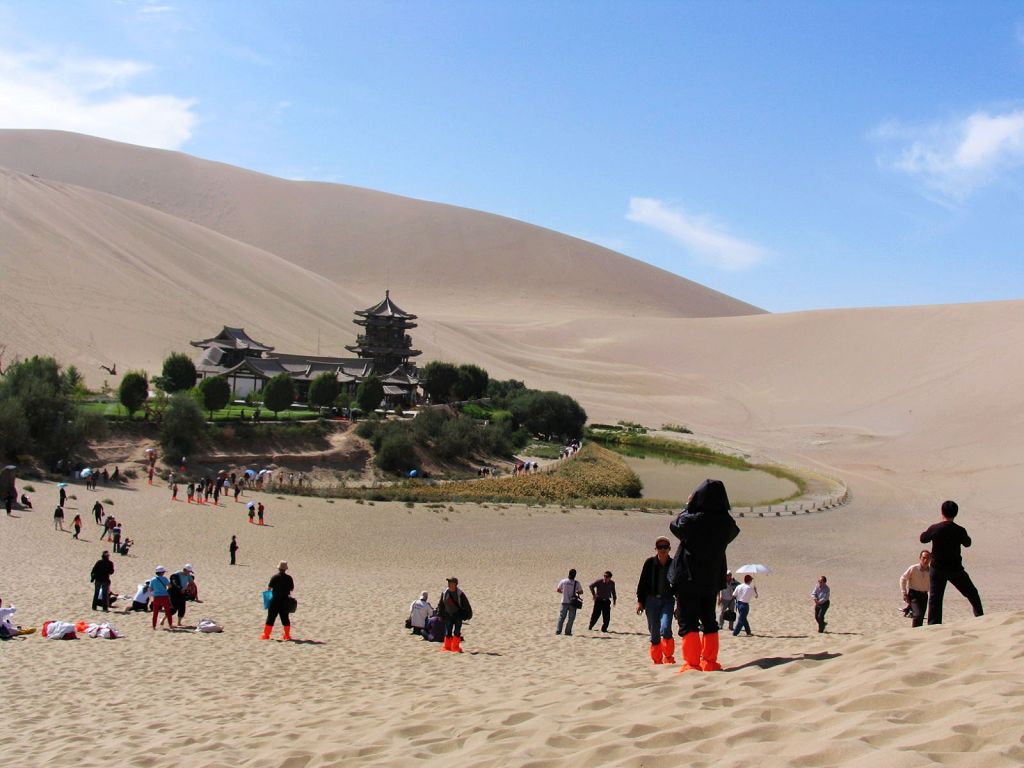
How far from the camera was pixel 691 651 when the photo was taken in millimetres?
7336

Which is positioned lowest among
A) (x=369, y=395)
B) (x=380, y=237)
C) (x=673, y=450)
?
(x=673, y=450)

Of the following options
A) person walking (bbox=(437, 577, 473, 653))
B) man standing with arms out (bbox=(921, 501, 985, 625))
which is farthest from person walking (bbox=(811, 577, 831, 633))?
man standing with arms out (bbox=(921, 501, 985, 625))

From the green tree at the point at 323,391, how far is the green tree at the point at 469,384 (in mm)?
11050

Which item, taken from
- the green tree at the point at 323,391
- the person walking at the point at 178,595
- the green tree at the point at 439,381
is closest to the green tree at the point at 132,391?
the green tree at the point at 323,391

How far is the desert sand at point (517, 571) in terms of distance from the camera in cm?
554

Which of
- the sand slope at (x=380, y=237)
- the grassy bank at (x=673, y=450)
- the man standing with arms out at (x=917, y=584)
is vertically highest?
the sand slope at (x=380, y=237)

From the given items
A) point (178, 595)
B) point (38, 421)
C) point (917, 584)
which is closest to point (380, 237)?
point (38, 421)

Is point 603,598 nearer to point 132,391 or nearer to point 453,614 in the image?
point 453,614

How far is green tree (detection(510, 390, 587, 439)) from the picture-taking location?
2115 inches

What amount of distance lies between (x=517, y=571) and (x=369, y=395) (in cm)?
2408

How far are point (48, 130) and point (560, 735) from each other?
179m

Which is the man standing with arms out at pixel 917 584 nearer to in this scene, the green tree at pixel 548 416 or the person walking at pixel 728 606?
the person walking at pixel 728 606

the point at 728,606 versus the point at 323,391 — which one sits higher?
the point at 323,391

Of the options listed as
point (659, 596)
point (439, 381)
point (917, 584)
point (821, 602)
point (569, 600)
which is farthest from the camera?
point (439, 381)
